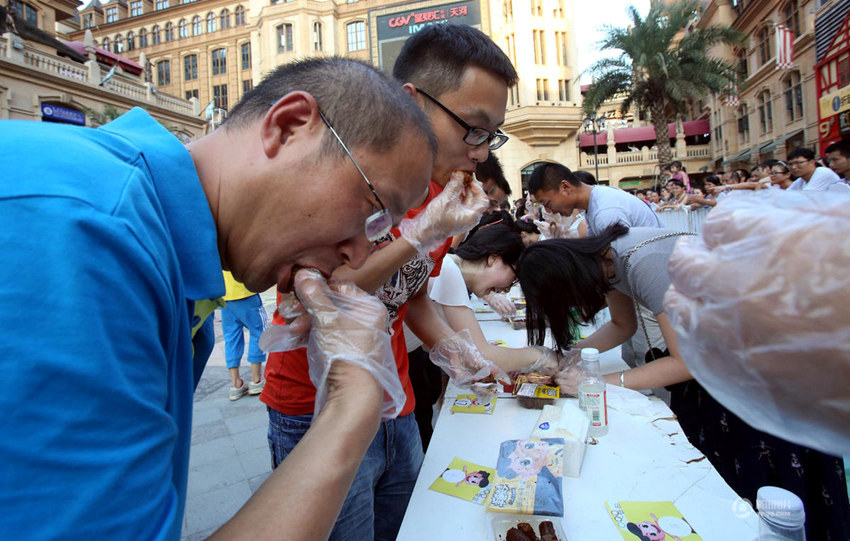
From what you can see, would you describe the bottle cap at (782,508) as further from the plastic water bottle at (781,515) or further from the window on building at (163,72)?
the window on building at (163,72)

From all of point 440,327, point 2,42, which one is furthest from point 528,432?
point 2,42

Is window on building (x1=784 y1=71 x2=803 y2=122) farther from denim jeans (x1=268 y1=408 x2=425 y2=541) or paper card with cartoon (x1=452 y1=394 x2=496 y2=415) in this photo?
denim jeans (x1=268 y1=408 x2=425 y2=541)

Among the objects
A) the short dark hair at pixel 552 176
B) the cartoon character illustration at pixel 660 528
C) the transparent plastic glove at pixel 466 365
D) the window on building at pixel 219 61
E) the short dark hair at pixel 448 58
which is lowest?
the cartoon character illustration at pixel 660 528

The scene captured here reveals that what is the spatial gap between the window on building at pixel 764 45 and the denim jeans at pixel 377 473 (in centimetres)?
2756

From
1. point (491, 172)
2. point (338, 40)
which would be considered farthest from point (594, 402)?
point (338, 40)

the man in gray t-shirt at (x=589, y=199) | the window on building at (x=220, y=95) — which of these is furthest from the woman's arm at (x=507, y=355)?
the window on building at (x=220, y=95)

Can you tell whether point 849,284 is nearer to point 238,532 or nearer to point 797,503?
point 238,532

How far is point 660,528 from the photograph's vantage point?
1133mm

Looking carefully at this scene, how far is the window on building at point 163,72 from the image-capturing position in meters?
42.4

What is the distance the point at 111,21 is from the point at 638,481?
206 feet

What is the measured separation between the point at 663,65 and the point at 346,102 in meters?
20.2

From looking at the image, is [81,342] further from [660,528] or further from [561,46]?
[561,46]

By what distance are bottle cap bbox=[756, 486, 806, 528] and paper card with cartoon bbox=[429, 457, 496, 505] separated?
66 centimetres

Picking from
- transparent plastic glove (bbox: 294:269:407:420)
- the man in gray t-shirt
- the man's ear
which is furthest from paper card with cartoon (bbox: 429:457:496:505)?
the man in gray t-shirt
